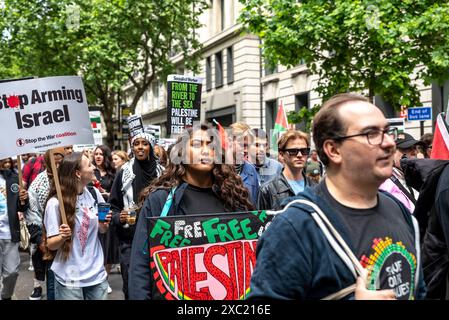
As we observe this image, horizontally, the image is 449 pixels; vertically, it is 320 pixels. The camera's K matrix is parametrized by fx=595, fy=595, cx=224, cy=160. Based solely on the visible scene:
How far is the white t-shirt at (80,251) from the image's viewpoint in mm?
4699

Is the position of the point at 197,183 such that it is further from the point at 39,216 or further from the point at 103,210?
the point at 39,216

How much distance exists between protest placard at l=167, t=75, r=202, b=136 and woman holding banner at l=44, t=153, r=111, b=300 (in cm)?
229

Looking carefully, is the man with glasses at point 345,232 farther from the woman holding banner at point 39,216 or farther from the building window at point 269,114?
the building window at point 269,114

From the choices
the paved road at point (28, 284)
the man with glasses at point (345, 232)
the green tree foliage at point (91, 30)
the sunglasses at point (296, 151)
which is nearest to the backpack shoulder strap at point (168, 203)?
the man with glasses at point (345, 232)

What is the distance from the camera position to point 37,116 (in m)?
5.28

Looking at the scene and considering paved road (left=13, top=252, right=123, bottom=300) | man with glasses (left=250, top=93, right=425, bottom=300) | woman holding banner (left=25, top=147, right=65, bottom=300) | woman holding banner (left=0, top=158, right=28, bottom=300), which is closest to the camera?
man with glasses (left=250, top=93, right=425, bottom=300)

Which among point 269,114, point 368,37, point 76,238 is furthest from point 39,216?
point 269,114

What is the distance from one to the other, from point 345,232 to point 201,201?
6.00ft

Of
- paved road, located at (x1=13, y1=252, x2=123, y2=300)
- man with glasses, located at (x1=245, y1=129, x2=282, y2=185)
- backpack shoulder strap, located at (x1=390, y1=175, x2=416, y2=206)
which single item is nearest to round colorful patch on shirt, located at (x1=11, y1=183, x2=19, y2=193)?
paved road, located at (x1=13, y1=252, x2=123, y2=300)

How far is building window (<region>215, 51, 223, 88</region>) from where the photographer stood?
105ft

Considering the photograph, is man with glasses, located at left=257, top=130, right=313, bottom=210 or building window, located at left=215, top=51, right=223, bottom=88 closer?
Answer: man with glasses, located at left=257, top=130, right=313, bottom=210

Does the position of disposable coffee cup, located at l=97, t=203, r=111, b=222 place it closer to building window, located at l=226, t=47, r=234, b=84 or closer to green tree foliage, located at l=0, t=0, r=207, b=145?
green tree foliage, located at l=0, t=0, r=207, b=145

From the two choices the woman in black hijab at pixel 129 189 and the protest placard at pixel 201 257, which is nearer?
the protest placard at pixel 201 257
